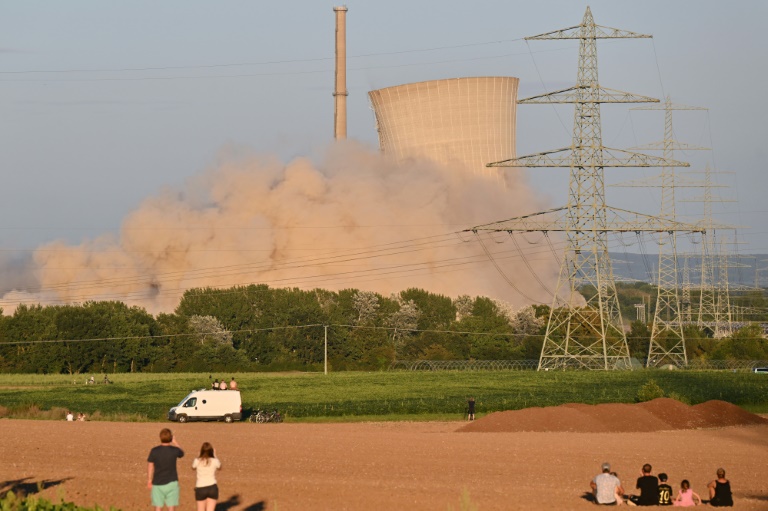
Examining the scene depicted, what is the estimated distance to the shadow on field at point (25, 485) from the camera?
53.9 feet

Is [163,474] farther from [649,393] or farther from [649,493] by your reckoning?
[649,393]

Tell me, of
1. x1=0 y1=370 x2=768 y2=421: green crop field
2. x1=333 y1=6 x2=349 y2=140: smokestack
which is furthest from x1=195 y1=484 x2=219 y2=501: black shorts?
x1=333 y1=6 x2=349 y2=140: smokestack

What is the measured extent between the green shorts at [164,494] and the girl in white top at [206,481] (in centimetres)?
25

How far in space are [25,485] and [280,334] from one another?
179 ft

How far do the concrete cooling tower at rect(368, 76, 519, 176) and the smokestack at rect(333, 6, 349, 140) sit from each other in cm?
491

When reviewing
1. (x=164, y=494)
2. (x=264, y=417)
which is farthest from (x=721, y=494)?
(x=264, y=417)

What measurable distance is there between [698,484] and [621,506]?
140 inches

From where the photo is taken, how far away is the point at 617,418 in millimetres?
32344

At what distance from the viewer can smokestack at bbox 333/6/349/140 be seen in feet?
281

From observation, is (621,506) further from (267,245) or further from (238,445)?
(267,245)

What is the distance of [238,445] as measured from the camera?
2488 cm

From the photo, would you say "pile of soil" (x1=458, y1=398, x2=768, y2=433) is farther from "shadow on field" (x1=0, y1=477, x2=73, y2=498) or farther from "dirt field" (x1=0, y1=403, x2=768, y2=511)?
"shadow on field" (x1=0, y1=477, x2=73, y2=498)

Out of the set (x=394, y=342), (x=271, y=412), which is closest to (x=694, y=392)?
(x=271, y=412)

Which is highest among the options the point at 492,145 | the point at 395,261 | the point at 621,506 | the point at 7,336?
the point at 492,145
